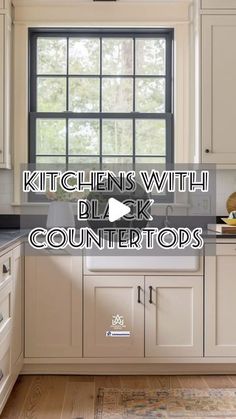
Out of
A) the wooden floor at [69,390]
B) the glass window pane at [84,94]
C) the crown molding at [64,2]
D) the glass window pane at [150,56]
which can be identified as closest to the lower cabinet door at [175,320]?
the wooden floor at [69,390]

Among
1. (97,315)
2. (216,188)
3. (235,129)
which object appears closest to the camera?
(97,315)

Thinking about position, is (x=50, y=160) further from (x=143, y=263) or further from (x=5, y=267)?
(x=5, y=267)

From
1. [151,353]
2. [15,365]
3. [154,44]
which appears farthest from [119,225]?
[154,44]

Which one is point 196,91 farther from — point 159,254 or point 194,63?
point 159,254

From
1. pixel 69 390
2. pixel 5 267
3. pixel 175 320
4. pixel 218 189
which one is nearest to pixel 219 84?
pixel 218 189

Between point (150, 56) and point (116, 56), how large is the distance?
263mm

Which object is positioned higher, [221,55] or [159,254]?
[221,55]

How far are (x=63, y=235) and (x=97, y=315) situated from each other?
553 millimetres

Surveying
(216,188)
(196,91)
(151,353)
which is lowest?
(151,353)

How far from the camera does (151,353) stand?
2.96m

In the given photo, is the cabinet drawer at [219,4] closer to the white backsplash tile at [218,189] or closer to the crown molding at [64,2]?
the crown molding at [64,2]

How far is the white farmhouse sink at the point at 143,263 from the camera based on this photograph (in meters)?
2.94

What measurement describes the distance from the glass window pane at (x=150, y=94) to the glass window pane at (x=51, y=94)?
58 centimetres

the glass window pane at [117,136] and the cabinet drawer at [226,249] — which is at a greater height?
the glass window pane at [117,136]
